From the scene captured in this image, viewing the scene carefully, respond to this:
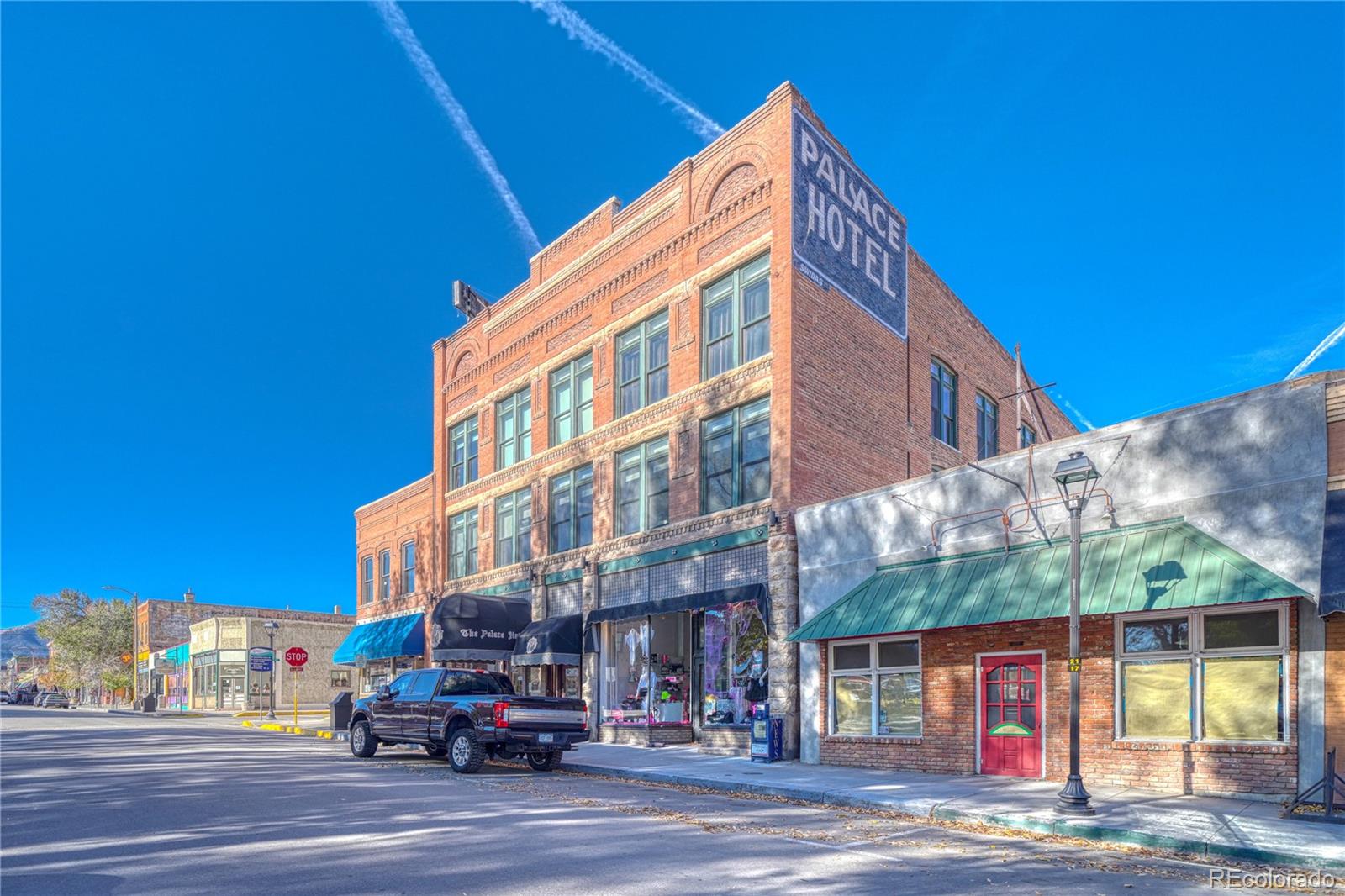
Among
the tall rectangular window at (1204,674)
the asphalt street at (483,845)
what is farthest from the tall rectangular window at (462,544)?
the tall rectangular window at (1204,674)

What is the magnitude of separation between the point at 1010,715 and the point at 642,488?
11.1 m

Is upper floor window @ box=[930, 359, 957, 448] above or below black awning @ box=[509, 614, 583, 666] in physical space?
above

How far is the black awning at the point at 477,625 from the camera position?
25.6m

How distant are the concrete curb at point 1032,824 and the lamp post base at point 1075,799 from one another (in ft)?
1.54

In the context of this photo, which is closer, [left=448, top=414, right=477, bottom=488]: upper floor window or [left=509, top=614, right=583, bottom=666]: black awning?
[left=509, top=614, right=583, bottom=666]: black awning

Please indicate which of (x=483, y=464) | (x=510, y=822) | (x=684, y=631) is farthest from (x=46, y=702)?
(x=510, y=822)

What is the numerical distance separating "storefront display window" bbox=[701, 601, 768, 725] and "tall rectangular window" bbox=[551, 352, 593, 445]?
7.26 metres

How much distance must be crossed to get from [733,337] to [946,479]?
688 centimetres

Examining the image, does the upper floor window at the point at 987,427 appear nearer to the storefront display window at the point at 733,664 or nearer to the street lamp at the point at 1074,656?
the storefront display window at the point at 733,664

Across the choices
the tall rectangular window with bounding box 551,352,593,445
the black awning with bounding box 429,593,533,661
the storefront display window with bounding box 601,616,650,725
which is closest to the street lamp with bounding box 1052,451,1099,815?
the storefront display window with bounding box 601,616,650,725

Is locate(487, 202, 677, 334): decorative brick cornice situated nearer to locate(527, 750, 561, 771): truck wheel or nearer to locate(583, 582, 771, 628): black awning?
locate(583, 582, 771, 628): black awning

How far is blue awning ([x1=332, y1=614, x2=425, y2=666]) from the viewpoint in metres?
32.8

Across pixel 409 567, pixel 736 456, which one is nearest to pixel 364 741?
pixel 736 456

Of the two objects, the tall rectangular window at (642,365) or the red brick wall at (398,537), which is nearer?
the tall rectangular window at (642,365)
